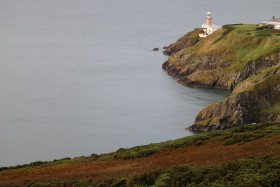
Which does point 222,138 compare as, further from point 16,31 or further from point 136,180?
point 16,31

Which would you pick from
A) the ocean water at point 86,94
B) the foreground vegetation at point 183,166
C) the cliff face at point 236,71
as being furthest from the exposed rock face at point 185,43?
the foreground vegetation at point 183,166

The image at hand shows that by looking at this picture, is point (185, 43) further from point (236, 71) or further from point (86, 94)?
point (86, 94)

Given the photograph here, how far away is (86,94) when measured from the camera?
9119 centimetres

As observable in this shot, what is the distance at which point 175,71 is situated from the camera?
105 metres

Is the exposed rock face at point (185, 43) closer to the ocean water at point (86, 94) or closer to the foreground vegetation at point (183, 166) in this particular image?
the ocean water at point (86, 94)

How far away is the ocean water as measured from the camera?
6838 centimetres

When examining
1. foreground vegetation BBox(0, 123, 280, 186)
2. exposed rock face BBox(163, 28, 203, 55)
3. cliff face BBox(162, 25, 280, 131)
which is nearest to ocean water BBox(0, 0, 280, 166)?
exposed rock face BBox(163, 28, 203, 55)

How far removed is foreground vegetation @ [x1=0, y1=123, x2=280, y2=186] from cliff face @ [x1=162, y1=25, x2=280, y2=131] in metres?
24.1

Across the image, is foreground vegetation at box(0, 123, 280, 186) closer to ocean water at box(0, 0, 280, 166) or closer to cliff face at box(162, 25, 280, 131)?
ocean water at box(0, 0, 280, 166)

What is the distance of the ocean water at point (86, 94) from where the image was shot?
224 feet

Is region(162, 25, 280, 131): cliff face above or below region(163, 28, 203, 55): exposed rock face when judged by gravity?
below

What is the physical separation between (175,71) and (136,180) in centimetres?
7572

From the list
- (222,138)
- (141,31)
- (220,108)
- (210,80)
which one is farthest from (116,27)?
(222,138)

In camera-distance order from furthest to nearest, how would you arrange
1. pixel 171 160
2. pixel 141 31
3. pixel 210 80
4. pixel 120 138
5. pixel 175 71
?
pixel 141 31 → pixel 175 71 → pixel 210 80 → pixel 120 138 → pixel 171 160
